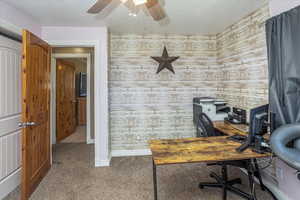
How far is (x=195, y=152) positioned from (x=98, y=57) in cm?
227

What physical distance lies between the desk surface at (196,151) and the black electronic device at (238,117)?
807 millimetres

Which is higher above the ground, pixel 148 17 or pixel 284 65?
pixel 148 17

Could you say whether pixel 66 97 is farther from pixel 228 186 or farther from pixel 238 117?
pixel 228 186

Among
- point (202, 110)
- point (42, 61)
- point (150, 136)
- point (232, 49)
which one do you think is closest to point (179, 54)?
point (232, 49)

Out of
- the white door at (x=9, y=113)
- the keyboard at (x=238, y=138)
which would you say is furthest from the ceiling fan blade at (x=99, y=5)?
the keyboard at (x=238, y=138)

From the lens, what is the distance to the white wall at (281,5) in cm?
180

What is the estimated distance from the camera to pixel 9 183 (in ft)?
7.32

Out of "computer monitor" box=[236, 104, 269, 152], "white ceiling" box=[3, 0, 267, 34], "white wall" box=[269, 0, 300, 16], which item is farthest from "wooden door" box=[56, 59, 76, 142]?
"white wall" box=[269, 0, 300, 16]

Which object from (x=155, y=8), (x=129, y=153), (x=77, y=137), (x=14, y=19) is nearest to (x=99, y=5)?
(x=155, y=8)

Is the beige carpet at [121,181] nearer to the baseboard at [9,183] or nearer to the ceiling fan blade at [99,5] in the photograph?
the baseboard at [9,183]

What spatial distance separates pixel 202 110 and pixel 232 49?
125 cm

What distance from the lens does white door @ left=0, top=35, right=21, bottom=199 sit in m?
2.14

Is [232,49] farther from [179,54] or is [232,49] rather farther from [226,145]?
[226,145]

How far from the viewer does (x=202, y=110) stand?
297 cm
